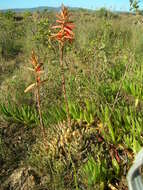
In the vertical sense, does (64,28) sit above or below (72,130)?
above

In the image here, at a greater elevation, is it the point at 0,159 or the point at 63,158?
the point at 63,158

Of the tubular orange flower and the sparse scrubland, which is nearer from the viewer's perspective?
the tubular orange flower

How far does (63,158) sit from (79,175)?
0.24 m

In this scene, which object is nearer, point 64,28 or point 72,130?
point 64,28

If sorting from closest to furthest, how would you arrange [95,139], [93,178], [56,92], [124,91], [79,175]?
1. [93,178]
2. [79,175]
3. [95,139]
4. [124,91]
5. [56,92]

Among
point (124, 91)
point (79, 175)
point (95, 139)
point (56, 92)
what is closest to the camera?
point (79, 175)

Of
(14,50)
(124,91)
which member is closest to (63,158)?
(124,91)

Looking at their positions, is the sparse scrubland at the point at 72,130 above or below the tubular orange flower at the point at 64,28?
below

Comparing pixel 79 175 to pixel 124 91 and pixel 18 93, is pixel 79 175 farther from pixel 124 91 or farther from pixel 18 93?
pixel 18 93

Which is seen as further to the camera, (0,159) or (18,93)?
(18,93)

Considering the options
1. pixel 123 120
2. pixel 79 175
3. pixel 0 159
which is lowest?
pixel 0 159

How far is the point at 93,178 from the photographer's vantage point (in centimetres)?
229

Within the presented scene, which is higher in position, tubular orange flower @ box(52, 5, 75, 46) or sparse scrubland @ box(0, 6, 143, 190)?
tubular orange flower @ box(52, 5, 75, 46)

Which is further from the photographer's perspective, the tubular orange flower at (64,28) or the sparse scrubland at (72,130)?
the sparse scrubland at (72,130)
